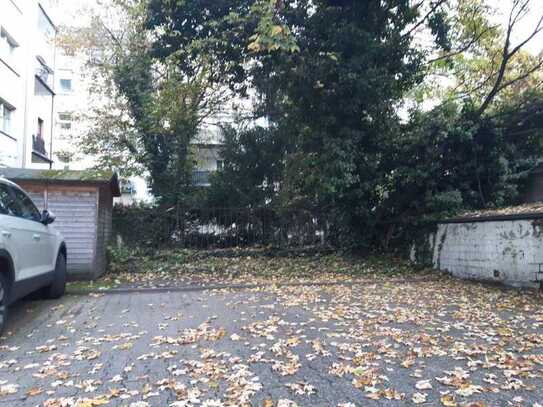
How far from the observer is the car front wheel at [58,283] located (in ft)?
22.8

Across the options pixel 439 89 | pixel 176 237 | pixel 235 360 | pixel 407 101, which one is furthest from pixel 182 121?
pixel 235 360

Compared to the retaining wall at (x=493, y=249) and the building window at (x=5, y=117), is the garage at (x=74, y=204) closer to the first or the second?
the retaining wall at (x=493, y=249)

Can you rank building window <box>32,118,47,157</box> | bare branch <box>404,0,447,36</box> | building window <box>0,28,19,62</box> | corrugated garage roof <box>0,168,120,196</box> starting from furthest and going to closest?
1. building window <box>32,118,47,157</box>
2. building window <box>0,28,19,62</box>
3. bare branch <box>404,0,447,36</box>
4. corrugated garage roof <box>0,168,120,196</box>

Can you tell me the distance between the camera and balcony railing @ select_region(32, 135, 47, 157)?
19125 millimetres

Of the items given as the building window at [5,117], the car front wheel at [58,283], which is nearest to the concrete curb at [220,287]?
the car front wheel at [58,283]

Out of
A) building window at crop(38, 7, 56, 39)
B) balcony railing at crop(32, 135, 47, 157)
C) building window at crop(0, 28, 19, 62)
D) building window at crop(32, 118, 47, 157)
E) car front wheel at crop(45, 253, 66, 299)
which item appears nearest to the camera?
car front wheel at crop(45, 253, 66, 299)

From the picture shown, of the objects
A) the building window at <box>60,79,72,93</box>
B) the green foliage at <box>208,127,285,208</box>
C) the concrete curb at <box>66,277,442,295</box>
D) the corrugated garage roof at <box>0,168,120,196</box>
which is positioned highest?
the building window at <box>60,79,72,93</box>

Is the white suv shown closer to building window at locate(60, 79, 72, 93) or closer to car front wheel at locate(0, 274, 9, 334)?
car front wheel at locate(0, 274, 9, 334)

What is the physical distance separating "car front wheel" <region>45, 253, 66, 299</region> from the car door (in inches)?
16.9

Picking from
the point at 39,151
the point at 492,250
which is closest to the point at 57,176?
the point at 492,250

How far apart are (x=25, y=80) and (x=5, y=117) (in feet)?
6.78

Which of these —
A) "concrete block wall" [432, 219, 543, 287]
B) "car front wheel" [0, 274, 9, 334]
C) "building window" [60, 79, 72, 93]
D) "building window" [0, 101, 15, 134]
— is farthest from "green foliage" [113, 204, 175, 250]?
"building window" [60, 79, 72, 93]

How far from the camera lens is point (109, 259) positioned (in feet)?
34.3

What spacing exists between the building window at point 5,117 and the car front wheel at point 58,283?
1081cm
